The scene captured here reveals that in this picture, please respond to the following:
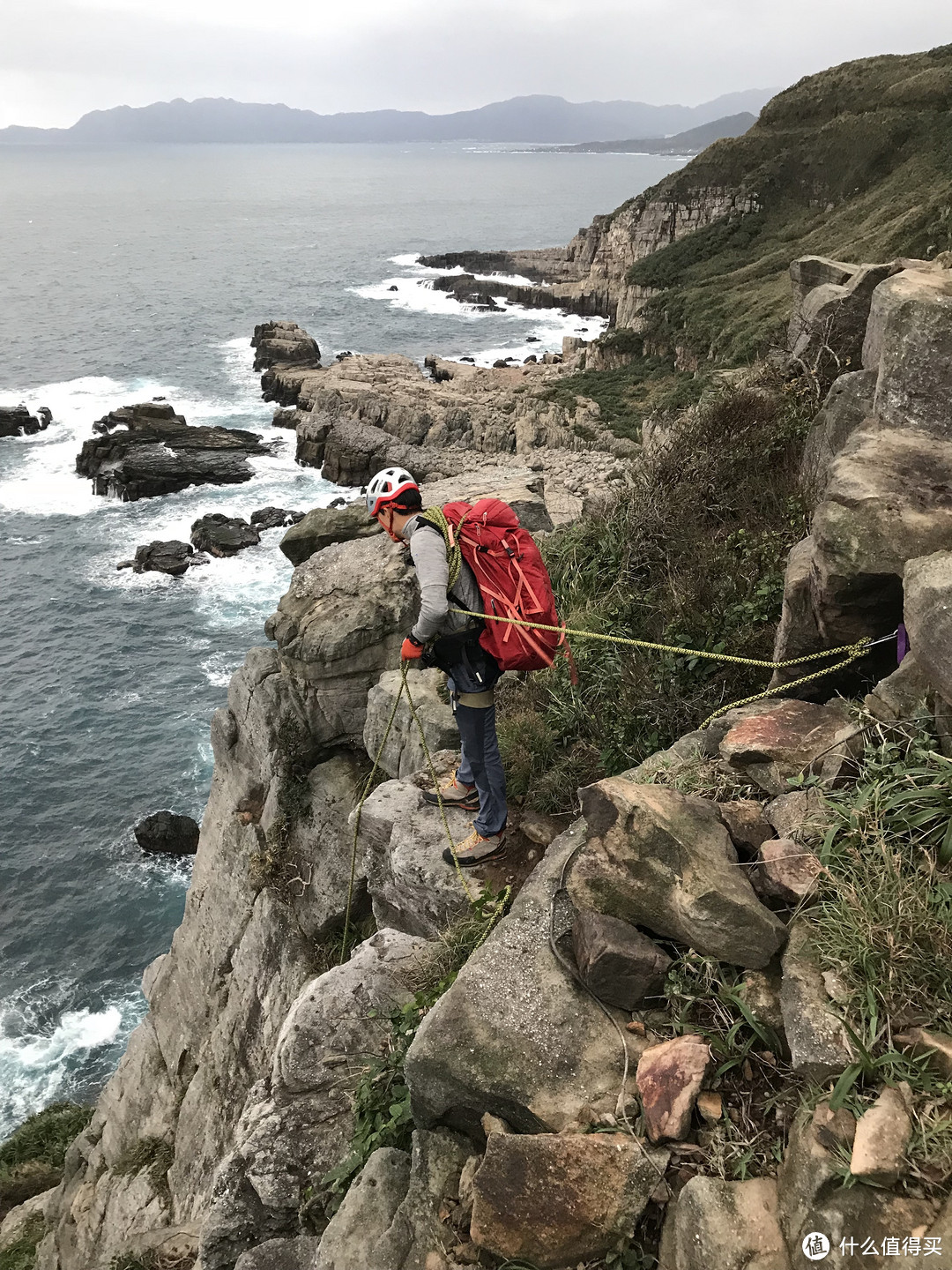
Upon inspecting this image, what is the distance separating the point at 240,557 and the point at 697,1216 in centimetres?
3628

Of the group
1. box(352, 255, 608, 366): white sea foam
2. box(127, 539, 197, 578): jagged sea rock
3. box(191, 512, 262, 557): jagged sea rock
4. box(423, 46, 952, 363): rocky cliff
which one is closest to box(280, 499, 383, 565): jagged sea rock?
box(127, 539, 197, 578): jagged sea rock

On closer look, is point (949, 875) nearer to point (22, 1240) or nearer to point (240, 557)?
point (22, 1240)

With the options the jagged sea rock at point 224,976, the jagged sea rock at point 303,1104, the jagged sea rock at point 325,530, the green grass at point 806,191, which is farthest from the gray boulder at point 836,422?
the green grass at point 806,191

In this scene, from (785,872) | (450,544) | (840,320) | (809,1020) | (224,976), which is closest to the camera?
(809,1020)

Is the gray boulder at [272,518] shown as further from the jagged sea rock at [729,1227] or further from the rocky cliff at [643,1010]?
the jagged sea rock at [729,1227]

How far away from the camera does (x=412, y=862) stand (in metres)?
7.12

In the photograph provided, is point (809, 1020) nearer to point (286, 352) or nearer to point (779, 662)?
point (779, 662)

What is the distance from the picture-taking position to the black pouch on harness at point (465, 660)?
233 inches

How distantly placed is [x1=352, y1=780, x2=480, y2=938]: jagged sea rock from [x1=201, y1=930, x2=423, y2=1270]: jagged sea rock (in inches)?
15.1

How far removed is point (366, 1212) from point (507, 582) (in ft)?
12.6

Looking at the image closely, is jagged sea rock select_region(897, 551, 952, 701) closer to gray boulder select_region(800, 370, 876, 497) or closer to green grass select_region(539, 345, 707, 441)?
gray boulder select_region(800, 370, 876, 497)

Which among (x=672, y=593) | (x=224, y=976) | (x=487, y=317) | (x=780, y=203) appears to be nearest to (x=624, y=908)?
(x=672, y=593)

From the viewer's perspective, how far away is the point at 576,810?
685 cm

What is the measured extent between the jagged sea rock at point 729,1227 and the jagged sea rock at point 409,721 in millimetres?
5412
